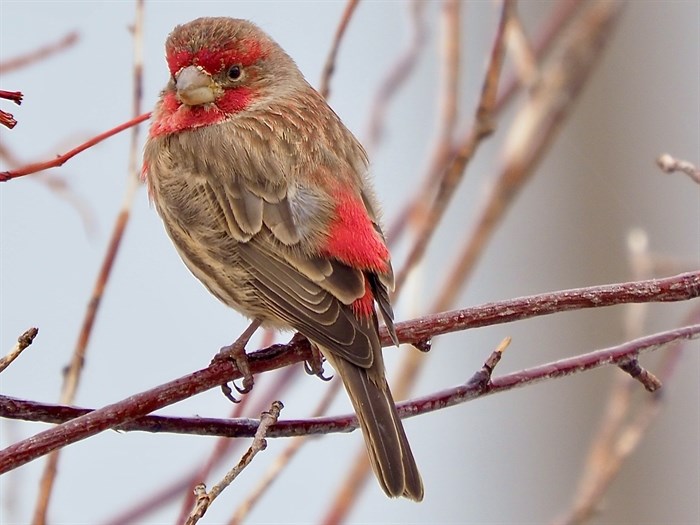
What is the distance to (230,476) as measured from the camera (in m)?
2.38

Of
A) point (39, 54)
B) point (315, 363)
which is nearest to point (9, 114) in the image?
point (39, 54)

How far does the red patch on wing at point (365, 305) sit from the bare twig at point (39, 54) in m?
1.15

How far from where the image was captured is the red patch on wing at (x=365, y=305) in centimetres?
353

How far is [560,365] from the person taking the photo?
3.30 meters

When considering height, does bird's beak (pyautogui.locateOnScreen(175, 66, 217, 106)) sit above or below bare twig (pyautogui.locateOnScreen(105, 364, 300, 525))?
above

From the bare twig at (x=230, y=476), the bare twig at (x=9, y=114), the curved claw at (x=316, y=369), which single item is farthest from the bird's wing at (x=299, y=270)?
the bare twig at (x=9, y=114)

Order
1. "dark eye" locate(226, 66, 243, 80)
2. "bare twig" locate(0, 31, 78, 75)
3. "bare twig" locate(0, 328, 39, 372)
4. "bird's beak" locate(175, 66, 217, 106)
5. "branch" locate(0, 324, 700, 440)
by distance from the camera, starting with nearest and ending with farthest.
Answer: "bare twig" locate(0, 328, 39, 372) < "branch" locate(0, 324, 700, 440) < "bare twig" locate(0, 31, 78, 75) < "bird's beak" locate(175, 66, 217, 106) < "dark eye" locate(226, 66, 243, 80)

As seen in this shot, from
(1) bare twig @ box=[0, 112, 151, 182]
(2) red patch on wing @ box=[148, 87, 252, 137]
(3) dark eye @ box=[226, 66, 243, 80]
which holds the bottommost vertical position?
(2) red patch on wing @ box=[148, 87, 252, 137]

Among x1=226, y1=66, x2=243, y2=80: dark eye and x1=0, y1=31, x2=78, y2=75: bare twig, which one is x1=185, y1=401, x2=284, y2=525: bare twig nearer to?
x1=0, y1=31, x2=78, y2=75: bare twig

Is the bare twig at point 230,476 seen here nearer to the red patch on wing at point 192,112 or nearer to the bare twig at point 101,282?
the bare twig at point 101,282

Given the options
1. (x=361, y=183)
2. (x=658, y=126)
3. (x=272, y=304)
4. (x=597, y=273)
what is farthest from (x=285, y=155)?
(x=658, y=126)

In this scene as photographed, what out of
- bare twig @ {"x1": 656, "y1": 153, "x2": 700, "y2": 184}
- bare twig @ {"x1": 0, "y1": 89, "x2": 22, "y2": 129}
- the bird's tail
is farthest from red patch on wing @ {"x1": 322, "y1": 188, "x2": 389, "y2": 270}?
bare twig @ {"x1": 0, "y1": 89, "x2": 22, "y2": 129}

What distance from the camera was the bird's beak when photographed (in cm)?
412

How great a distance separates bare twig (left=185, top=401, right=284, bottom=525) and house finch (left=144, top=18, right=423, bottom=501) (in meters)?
0.66
